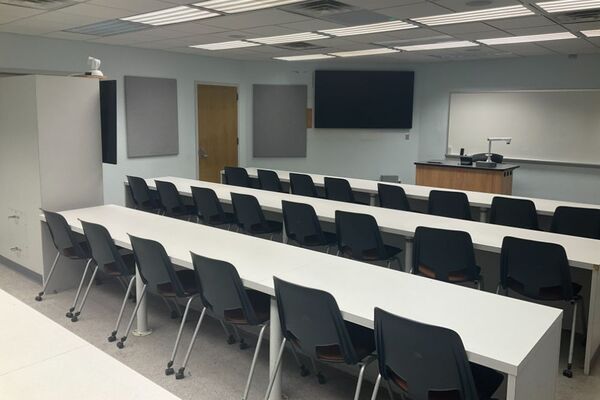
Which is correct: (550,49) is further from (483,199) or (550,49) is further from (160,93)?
(160,93)

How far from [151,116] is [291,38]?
2.89 meters

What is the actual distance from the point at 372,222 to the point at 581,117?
20.2 ft

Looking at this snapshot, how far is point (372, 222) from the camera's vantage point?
4105mm

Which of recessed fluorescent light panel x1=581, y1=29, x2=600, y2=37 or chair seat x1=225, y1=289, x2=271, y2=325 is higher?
recessed fluorescent light panel x1=581, y1=29, x2=600, y2=37

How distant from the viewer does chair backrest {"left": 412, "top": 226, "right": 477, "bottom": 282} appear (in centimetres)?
359

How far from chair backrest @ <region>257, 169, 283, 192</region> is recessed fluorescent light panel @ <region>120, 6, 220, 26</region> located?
87.2 inches

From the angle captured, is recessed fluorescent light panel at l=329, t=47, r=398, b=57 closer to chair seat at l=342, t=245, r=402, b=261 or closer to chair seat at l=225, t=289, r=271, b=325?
chair seat at l=342, t=245, r=402, b=261

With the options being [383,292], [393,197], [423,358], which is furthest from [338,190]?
[423,358]

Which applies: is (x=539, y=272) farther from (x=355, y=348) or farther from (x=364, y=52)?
(x=364, y=52)

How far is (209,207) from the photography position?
18.2ft

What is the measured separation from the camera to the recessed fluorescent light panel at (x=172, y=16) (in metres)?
5.17

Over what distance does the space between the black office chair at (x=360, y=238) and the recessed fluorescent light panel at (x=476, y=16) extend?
8.21ft

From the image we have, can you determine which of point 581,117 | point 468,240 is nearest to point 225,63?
point 581,117

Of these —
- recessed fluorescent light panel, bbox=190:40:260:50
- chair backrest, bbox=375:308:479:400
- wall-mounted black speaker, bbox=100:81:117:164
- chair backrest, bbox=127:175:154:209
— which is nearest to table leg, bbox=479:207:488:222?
chair backrest, bbox=375:308:479:400
